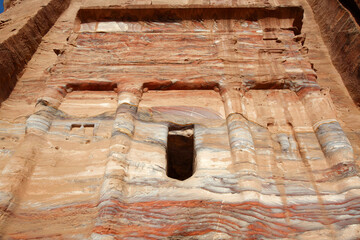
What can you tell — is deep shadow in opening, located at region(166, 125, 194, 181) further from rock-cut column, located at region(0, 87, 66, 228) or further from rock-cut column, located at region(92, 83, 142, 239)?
rock-cut column, located at region(0, 87, 66, 228)

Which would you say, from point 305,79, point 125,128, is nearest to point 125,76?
point 125,128

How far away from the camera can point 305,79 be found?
16.1 feet

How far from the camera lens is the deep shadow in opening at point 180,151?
438 cm

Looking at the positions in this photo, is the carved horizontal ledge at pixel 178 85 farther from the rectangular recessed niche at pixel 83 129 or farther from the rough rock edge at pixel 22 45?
the rough rock edge at pixel 22 45

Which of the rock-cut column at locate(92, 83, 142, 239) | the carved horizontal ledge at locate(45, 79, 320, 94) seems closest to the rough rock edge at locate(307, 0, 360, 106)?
the carved horizontal ledge at locate(45, 79, 320, 94)

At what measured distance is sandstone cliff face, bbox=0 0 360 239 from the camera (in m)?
3.16

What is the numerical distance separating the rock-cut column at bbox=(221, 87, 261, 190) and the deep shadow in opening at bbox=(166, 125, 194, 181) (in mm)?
635

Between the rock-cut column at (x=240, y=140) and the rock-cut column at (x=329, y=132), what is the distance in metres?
0.96

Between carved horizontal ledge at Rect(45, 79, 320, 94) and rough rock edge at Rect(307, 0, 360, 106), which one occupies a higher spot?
rough rock edge at Rect(307, 0, 360, 106)

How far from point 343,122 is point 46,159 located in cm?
473

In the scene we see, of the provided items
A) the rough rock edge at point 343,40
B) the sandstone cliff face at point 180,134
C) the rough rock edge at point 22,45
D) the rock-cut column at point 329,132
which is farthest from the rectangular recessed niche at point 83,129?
the rough rock edge at point 343,40

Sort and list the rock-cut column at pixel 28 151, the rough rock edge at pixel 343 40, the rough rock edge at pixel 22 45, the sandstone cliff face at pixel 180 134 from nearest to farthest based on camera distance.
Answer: the sandstone cliff face at pixel 180 134, the rock-cut column at pixel 28 151, the rough rock edge at pixel 22 45, the rough rock edge at pixel 343 40

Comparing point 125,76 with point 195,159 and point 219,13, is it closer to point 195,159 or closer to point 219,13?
point 195,159

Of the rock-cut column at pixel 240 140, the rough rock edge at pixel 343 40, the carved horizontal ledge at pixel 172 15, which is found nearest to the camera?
the rock-cut column at pixel 240 140
